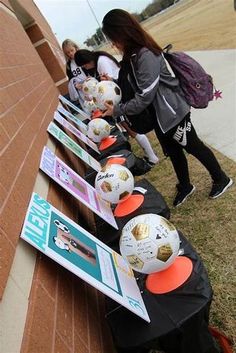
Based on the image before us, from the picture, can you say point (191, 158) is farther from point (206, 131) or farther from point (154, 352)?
point (154, 352)

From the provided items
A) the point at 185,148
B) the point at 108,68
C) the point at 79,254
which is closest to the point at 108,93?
the point at 185,148

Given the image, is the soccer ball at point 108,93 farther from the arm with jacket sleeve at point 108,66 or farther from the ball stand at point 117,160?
the arm with jacket sleeve at point 108,66

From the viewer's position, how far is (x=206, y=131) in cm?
547

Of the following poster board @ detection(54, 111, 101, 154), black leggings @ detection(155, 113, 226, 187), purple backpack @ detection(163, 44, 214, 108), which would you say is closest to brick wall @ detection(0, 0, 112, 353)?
black leggings @ detection(155, 113, 226, 187)

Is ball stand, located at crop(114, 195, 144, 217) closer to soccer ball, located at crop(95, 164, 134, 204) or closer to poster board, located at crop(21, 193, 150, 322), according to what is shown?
soccer ball, located at crop(95, 164, 134, 204)

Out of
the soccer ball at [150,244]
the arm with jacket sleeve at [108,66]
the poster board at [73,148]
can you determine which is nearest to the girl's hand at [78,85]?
the arm with jacket sleeve at [108,66]

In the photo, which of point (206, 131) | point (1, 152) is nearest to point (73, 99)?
point (206, 131)

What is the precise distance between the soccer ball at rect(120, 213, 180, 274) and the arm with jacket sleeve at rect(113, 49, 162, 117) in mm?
1420

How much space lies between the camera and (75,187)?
2.80 m

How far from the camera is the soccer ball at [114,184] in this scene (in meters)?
2.88

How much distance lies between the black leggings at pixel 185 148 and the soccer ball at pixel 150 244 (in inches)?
60.0

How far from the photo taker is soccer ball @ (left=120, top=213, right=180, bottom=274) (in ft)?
6.41

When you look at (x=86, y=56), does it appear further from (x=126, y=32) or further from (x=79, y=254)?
(x=79, y=254)

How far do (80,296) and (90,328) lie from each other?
0.16 metres
